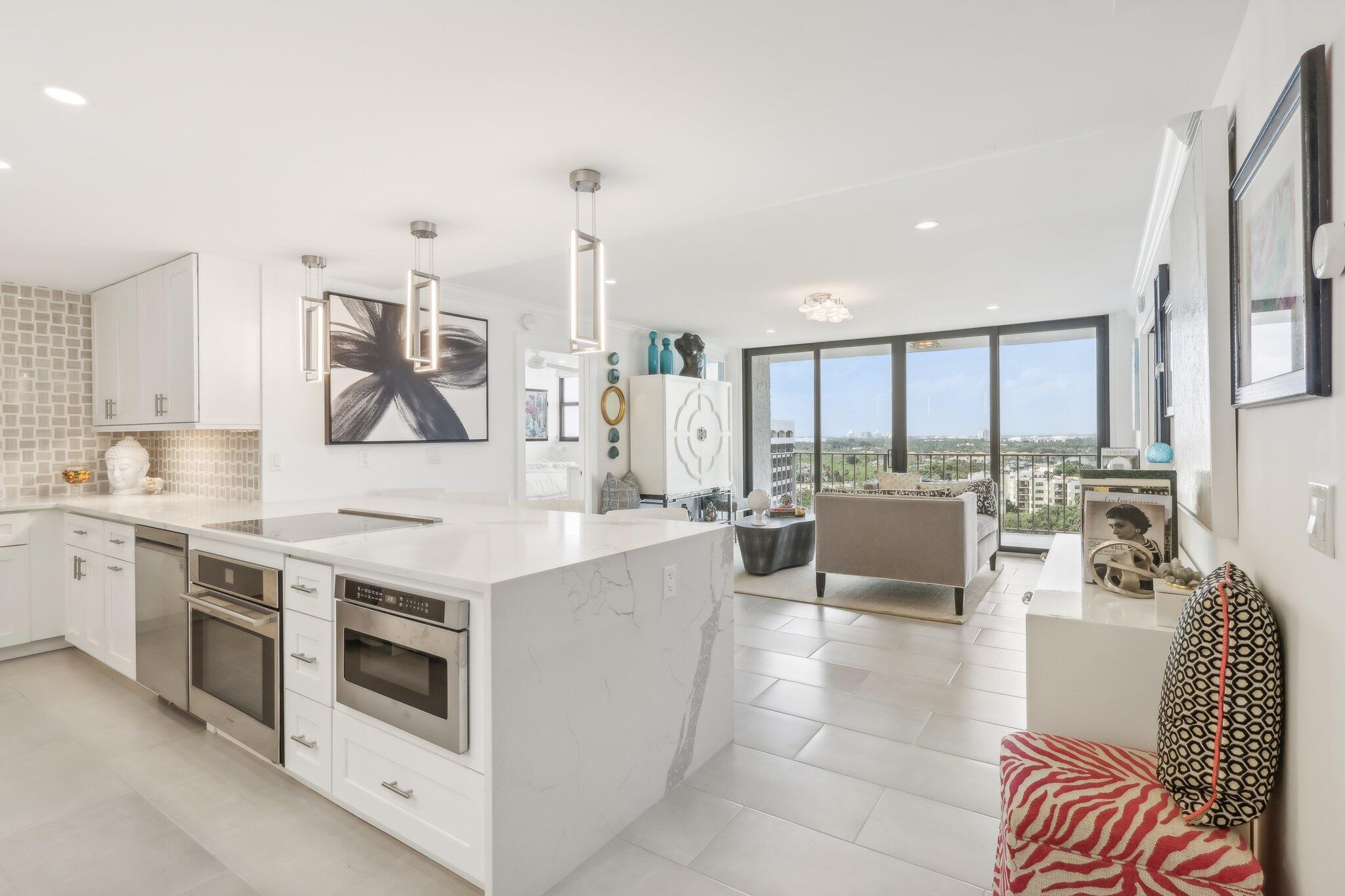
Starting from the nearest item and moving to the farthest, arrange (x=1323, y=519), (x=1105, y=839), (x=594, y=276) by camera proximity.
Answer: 1. (x=1323, y=519)
2. (x=1105, y=839)
3. (x=594, y=276)

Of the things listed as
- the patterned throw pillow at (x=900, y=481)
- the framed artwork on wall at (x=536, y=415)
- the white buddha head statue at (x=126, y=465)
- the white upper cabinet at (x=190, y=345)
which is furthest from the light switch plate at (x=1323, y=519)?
the white buddha head statue at (x=126, y=465)

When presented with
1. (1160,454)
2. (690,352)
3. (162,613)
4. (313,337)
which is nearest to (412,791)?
(162,613)

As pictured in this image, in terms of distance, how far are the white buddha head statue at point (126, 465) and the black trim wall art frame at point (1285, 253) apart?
17.7ft

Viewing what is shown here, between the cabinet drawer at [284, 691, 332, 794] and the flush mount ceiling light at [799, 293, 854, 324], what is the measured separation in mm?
4346

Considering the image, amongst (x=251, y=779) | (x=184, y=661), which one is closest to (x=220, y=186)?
(x=184, y=661)

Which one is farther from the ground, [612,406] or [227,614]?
[612,406]

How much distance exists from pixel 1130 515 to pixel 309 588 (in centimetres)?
278

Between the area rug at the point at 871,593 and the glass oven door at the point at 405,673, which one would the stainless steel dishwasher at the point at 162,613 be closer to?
the glass oven door at the point at 405,673

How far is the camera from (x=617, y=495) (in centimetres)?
627

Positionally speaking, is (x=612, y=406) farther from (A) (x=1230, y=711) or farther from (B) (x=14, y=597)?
(A) (x=1230, y=711)

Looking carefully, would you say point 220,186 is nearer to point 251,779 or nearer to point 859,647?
point 251,779

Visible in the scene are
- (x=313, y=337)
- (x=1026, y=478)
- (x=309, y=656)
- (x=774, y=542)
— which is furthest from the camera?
(x=1026, y=478)

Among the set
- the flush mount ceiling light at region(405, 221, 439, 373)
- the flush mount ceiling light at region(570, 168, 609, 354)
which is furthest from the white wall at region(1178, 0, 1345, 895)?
the flush mount ceiling light at region(405, 221, 439, 373)

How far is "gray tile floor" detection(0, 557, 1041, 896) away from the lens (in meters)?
1.85
